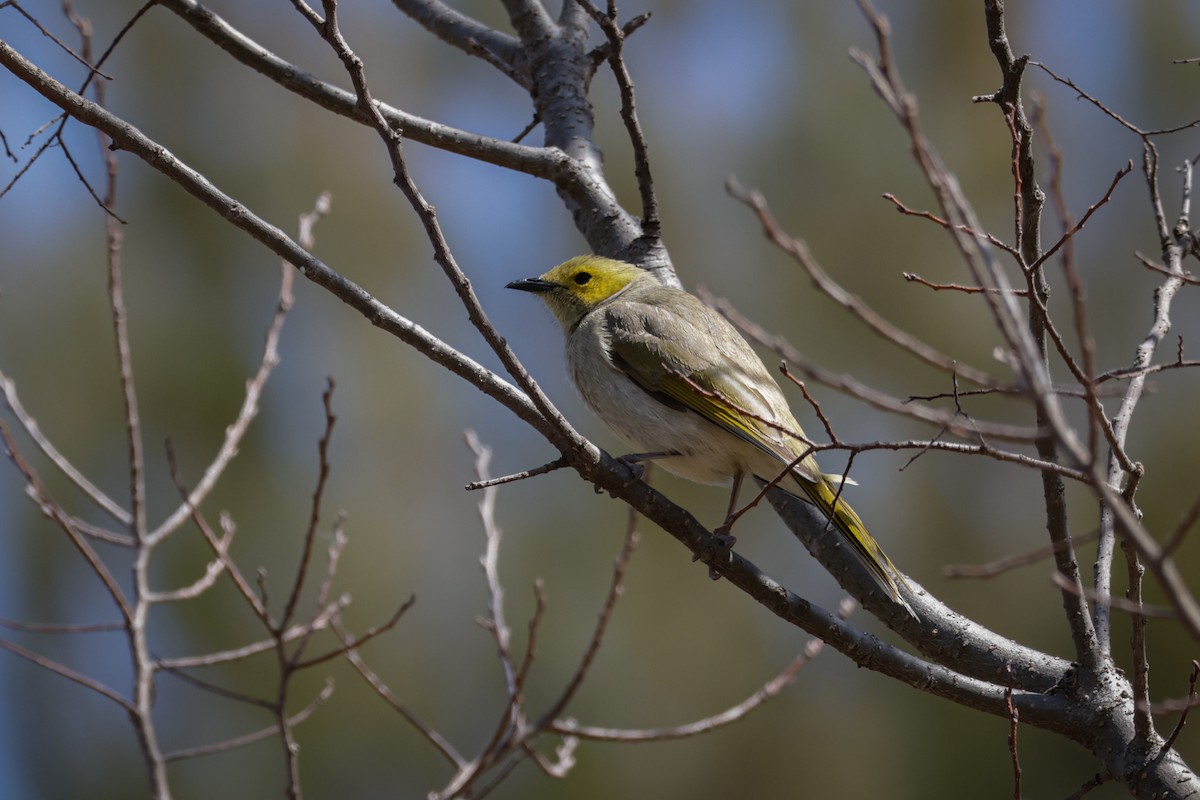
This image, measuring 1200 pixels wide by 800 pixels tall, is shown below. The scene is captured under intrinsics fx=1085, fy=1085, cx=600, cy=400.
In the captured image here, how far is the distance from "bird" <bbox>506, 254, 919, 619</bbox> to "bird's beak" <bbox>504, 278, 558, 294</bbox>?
1.25 feet

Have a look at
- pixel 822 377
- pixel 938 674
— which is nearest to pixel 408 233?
pixel 938 674

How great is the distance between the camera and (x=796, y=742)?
9180 mm

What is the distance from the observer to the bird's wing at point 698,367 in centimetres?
356

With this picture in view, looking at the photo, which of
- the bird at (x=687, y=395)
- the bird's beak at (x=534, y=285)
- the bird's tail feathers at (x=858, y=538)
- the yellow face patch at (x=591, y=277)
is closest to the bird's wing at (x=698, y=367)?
the bird at (x=687, y=395)

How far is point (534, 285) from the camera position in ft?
15.5

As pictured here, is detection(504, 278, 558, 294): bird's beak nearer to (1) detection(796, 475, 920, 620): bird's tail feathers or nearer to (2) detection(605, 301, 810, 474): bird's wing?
(2) detection(605, 301, 810, 474): bird's wing

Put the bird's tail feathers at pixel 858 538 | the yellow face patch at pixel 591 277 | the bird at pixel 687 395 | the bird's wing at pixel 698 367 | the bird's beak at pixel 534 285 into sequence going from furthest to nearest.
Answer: the bird's beak at pixel 534 285
the yellow face patch at pixel 591 277
the bird's wing at pixel 698 367
the bird at pixel 687 395
the bird's tail feathers at pixel 858 538

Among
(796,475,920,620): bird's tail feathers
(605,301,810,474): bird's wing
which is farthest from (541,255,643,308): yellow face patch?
(796,475,920,620): bird's tail feathers

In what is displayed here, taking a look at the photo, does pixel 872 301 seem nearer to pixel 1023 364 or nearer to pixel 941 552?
pixel 941 552

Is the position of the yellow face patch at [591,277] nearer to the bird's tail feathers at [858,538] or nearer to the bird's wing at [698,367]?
the bird's wing at [698,367]

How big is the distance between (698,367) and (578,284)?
0.98 metres

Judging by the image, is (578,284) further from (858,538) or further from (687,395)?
(858,538)

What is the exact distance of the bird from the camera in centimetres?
339

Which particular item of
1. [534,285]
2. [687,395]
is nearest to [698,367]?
[687,395]
